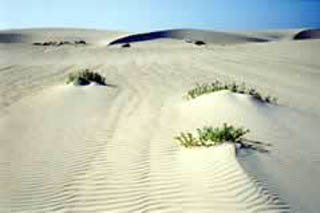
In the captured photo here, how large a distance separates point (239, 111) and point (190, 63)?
10890 millimetres

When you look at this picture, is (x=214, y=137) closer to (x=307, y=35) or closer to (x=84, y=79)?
(x=84, y=79)

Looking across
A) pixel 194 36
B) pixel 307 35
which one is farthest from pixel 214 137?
pixel 307 35

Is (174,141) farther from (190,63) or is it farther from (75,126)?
(190,63)

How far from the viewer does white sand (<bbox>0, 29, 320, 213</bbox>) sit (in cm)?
610

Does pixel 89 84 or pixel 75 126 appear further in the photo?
pixel 89 84

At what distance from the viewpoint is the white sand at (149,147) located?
6.10 metres

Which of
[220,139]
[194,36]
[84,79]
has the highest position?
[220,139]

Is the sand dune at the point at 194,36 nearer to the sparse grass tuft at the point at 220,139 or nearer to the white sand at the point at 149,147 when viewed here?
the white sand at the point at 149,147

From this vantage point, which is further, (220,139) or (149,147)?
(149,147)

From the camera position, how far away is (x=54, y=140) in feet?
29.5

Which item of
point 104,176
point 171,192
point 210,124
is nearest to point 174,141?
point 210,124

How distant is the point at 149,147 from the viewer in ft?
27.6

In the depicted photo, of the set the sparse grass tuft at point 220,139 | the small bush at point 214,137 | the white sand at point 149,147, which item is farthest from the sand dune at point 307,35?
the small bush at point 214,137

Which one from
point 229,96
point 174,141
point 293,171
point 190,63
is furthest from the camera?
point 190,63
